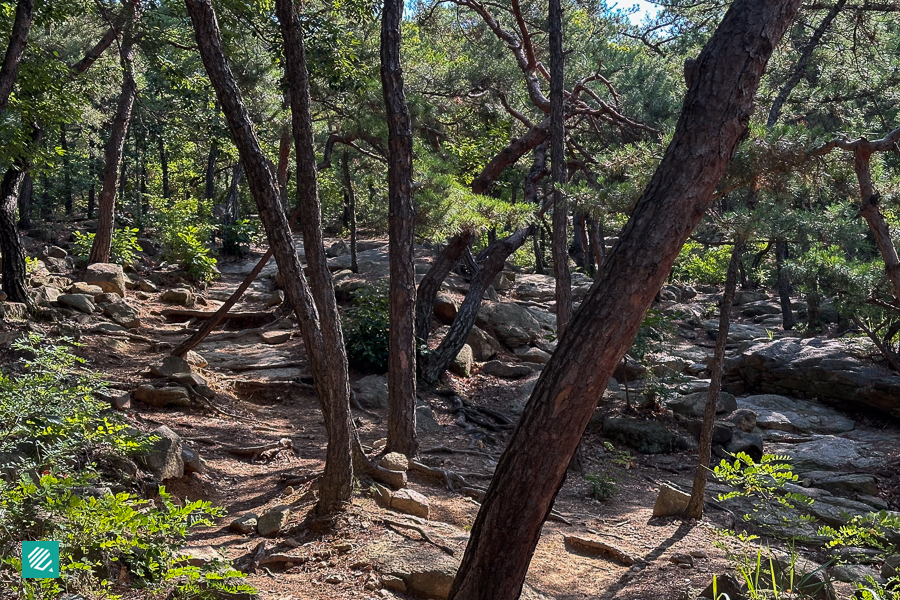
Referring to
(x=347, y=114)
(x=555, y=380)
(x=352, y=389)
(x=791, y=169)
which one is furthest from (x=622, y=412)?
(x=555, y=380)

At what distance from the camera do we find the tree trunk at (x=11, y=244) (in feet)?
30.7

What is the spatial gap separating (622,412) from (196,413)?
6.11 meters

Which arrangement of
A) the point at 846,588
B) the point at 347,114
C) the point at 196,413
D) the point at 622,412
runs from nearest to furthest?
the point at 846,588, the point at 196,413, the point at 347,114, the point at 622,412

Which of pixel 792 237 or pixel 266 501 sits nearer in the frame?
pixel 266 501

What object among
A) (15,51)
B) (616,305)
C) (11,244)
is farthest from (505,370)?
(616,305)

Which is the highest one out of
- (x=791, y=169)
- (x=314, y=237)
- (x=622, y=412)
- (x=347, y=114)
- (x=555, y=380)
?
(x=347, y=114)

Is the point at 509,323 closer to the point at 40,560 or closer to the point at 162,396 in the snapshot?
the point at 162,396

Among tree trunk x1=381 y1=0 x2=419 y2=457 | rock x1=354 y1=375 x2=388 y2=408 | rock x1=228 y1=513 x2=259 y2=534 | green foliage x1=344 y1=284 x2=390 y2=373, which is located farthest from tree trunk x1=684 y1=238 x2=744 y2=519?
green foliage x1=344 y1=284 x2=390 y2=373

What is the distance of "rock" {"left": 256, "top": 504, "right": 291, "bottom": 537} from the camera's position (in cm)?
467

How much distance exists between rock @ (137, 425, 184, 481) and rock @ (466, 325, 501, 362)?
697 cm

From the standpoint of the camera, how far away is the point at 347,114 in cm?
935

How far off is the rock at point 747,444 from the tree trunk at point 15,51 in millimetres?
10059

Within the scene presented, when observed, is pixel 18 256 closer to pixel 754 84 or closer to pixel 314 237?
pixel 314 237

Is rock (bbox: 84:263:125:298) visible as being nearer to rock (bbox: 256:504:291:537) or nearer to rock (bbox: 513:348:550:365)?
rock (bbox: 513:348:550:365)
